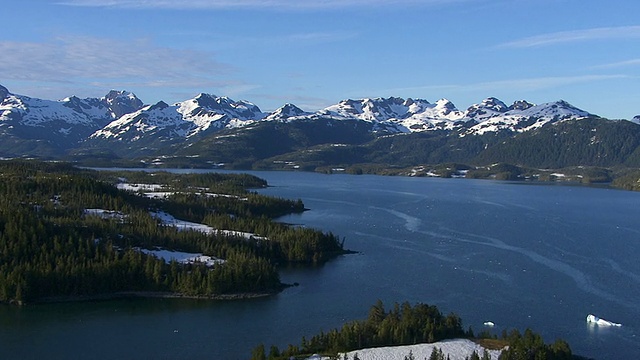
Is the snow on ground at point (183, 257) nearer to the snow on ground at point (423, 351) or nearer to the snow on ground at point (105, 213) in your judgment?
the snow on ground at point (105, 213)

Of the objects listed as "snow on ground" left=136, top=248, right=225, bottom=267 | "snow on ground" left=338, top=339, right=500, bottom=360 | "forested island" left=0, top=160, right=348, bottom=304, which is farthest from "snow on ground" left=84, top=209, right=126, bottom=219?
"snow on ground" left=338, top=339, right=500, bottom=360

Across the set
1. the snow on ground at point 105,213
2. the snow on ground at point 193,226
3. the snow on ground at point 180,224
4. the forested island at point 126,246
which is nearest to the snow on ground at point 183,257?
the forested island at point 126,246

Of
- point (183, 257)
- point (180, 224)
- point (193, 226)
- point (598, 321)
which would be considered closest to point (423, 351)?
point (598, 321)

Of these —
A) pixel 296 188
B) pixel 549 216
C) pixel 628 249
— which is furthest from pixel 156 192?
pixel 628 249

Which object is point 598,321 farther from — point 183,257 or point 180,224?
point 180,224

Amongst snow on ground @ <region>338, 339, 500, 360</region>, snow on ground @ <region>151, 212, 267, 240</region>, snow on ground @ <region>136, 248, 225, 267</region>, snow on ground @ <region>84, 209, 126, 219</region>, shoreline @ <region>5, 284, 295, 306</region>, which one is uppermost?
snow on ground @ <region>84, 209, 126, 219</region>

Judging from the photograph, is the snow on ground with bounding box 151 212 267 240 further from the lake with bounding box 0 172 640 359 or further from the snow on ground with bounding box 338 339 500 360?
the snow on ground with bounding box 338 339 500 360

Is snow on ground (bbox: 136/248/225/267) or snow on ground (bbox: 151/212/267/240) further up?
snow on ground (bbox: 151/212/267/240)
